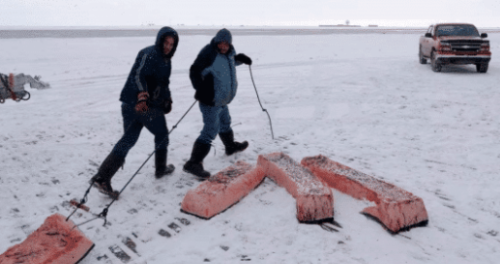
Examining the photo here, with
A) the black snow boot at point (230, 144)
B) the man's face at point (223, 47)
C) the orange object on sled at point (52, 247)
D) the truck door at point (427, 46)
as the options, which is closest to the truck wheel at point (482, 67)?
the truck door at point (427, 46)

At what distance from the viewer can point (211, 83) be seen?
13.5 ft

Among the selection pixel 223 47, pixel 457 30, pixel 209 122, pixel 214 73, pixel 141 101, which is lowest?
pixel 209 122

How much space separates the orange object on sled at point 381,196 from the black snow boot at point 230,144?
1.34 meters

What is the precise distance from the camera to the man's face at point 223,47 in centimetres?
405

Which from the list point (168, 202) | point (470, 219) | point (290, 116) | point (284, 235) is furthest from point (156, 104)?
point (290, 116)

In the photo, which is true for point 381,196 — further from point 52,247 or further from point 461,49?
point 461,49

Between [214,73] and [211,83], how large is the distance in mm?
121

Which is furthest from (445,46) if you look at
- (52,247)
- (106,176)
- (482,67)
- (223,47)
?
(52,247)

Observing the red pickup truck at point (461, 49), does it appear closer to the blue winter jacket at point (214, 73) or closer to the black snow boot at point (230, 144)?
the black snow boot at point (230, 144)

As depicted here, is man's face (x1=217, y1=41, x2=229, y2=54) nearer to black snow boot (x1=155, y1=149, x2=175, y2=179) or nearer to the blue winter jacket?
the blue winter jacket

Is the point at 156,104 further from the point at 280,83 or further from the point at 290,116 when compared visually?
the point at 280,83

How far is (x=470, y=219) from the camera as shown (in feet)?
10.7

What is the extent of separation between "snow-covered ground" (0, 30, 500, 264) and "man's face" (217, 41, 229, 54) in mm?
1500

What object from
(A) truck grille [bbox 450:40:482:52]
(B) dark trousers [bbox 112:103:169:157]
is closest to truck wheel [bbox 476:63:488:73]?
(A) truck grille [bbox 450:40:482:52]
